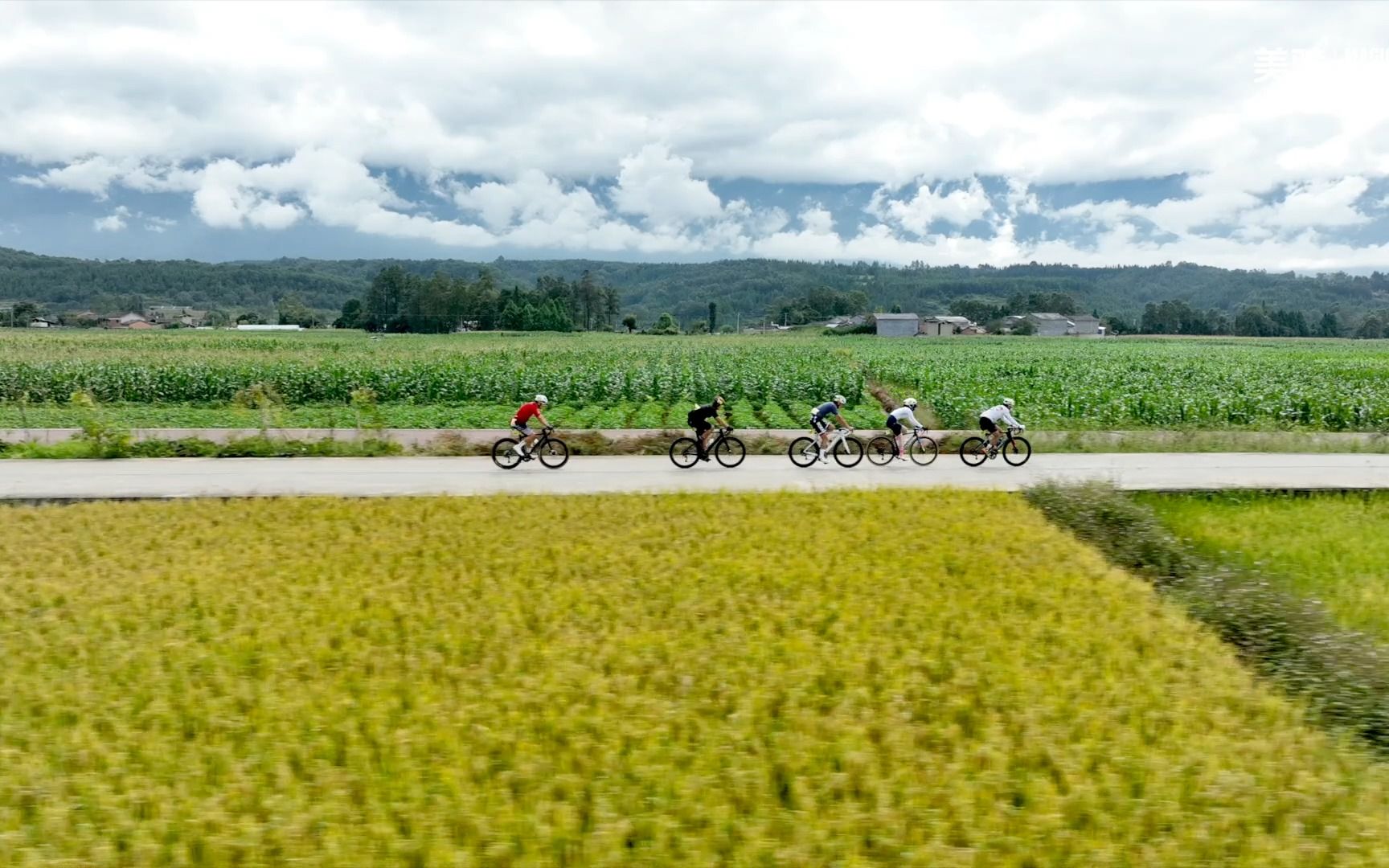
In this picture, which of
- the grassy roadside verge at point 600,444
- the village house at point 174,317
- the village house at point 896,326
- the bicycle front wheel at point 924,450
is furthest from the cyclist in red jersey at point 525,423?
the village house at point 174,317

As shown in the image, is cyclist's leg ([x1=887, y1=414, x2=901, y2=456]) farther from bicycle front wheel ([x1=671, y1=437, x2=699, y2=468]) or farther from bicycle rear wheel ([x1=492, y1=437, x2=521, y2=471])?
bicycle rear wheel ([x1=492, y1=437, x2=521, y2=471])

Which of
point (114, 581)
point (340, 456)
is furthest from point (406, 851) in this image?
point (340, 456)

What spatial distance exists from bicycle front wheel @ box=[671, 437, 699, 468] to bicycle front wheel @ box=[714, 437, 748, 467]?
0.43m

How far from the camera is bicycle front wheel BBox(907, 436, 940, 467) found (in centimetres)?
1891

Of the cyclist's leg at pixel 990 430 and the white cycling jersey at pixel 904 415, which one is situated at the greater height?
the white cycling jersey at pixel 904 415

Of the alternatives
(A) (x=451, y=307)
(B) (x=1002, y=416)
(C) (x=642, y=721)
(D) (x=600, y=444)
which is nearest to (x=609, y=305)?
(A) (x=451, y=307)

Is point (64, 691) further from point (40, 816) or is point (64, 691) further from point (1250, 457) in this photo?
point (1250, 457)

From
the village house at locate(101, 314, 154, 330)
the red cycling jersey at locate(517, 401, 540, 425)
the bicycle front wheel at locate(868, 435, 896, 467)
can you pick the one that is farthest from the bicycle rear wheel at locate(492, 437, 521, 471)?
the village house at locate(101, 314, 154, 330)

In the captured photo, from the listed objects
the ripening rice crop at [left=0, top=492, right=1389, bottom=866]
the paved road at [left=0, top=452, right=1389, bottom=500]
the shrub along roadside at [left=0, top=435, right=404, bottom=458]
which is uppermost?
the shrub along roadside at [left=0, top=435, right=404, bottom=458]

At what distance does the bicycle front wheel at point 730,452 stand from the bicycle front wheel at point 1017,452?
5.21m

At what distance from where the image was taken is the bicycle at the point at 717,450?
60.4 feet

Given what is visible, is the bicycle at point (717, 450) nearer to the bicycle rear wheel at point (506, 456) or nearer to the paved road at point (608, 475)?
the paved road at point (608, 475)

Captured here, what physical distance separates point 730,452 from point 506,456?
14.3 ft

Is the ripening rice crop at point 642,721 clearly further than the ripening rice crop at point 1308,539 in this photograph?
No
